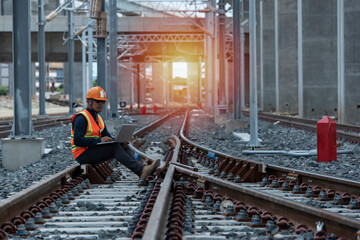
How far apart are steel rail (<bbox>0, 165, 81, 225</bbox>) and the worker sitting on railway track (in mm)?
457

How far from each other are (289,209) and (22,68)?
28.2ft

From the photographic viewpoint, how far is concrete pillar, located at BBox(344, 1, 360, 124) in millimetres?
28109

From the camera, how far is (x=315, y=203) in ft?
20.8

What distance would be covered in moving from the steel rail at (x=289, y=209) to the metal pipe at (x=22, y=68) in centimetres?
637

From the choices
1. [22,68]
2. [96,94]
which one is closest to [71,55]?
[22,68]

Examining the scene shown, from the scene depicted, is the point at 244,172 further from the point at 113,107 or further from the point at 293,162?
the point at 113,107

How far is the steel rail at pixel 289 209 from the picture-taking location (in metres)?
4.64

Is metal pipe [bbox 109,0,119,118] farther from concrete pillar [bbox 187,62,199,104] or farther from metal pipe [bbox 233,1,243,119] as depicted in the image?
concrete pillar [bbox 187,62,199,104]

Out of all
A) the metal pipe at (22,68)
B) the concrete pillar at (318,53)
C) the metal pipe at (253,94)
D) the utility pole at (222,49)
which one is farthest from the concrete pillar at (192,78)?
the metal pipe at (22,68)

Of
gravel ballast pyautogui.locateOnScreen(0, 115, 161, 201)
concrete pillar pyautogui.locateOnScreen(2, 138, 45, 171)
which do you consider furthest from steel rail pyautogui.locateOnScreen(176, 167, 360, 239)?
concrete pillar pyautogui.locateOnScreen(2, 138, 45, 171)

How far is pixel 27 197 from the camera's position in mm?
6246

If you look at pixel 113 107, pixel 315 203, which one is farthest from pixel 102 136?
pixel 113 107

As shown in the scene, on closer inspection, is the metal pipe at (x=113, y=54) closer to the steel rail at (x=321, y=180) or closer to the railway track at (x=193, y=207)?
the railway track at (x=193, y=207)

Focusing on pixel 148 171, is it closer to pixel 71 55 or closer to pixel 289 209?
pixel 289 209
